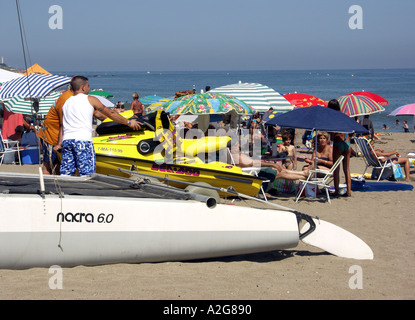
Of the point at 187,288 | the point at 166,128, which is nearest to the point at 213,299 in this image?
the point at 187,288

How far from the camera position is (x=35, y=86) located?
38.0 feet

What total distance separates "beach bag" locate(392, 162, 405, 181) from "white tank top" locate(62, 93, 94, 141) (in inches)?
280

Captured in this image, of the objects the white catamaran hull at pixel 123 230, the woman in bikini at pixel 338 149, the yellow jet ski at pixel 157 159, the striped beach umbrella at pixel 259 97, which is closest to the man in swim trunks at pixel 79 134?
the yellow jet ski at pixel 157 159

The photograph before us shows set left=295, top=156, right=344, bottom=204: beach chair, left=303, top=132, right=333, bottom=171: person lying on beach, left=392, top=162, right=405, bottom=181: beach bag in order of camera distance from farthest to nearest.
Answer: left=392, top=162, right=405, bottom=181: beach bag
left=303, top=132, right=333, bottom=171: person lying on beach
left=295, top=156, right=344, bottom=204: beach chair

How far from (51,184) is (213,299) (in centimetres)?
210

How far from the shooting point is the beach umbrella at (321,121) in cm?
834

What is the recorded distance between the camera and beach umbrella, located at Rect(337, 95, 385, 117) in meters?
12.3

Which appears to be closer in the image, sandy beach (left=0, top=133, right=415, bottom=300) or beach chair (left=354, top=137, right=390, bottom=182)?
sandy beach (left=0, top=133, right=415, bottom=300)

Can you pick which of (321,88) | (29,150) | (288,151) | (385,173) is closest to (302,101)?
(385,173)

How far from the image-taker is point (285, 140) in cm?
1079

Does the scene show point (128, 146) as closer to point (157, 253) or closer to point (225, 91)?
point (157, 253)

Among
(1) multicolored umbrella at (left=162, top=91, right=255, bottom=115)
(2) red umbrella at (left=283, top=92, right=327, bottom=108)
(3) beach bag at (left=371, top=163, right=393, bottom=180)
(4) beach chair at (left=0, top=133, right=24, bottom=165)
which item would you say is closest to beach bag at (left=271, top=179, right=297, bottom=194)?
(1) multicolored umbrella at (left=162, top=91, right=255, bottom=115)

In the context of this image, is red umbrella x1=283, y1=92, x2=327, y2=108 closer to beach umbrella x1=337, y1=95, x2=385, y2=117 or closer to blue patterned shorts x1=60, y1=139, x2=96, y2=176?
beach umbrella x1=337, y1=95, x2=385, y2=117

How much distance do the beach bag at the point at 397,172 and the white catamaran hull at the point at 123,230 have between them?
6399mm
